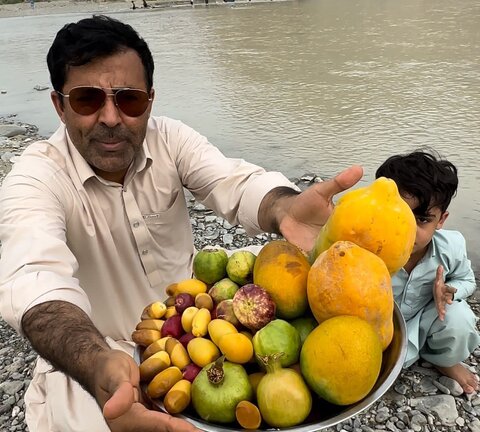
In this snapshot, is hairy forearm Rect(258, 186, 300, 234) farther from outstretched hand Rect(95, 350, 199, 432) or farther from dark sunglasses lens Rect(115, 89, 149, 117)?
outstretched hand Rect(95, 350, 199, 432)

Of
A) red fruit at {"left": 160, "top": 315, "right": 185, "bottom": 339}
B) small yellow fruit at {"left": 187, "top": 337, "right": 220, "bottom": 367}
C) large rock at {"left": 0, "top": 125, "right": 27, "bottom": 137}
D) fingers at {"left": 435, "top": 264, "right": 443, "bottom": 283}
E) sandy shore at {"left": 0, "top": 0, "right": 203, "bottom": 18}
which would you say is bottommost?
sandy shore at {"left": 0, "top": 0, "right": 203, "bottom": 18}

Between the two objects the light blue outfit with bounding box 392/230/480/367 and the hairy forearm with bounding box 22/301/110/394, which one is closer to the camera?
the hairy forearm with bounding box 22/301/110/394

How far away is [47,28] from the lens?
2717cm

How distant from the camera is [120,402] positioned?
4.14 feet

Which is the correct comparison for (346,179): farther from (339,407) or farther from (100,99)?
(100,99)

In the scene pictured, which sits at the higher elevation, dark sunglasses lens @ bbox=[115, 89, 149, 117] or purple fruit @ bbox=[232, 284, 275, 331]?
dark sunglasses lens @ bbox=[115, 89, 149, 117]

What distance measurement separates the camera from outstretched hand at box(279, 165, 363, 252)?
2008 mm

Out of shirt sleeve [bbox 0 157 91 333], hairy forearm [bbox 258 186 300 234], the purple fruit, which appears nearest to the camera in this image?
the purple fruit

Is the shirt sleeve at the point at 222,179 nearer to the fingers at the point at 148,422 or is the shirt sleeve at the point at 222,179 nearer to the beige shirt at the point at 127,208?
the beige shirt at the point at 127,208

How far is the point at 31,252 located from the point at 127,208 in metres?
0.84

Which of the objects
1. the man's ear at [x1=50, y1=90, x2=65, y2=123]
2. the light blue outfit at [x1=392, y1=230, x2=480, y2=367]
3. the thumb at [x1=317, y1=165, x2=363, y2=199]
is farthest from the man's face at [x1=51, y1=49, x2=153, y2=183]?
the light blue outfit at [x1=392, y1=230, x2=480, y2=367]

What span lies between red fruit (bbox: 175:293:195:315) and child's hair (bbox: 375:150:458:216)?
5.41ft

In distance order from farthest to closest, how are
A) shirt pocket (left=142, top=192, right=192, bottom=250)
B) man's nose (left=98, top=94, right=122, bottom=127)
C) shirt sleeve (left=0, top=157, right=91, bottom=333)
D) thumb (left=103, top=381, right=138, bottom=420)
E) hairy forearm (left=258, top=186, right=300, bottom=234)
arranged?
shirt pocket (left=142, top=192, right=192, bottom=250)
man's nose (left=98, top=94, right=122, bottom=127)
hairy forearm (left=258, top=186, right=300, bottom=234)
shirt sleeve (left=0, top=157, right=91, bottom=333)
thumb (left=103, top=381, right=138, bottom=420)

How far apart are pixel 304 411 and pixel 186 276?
1832mm
